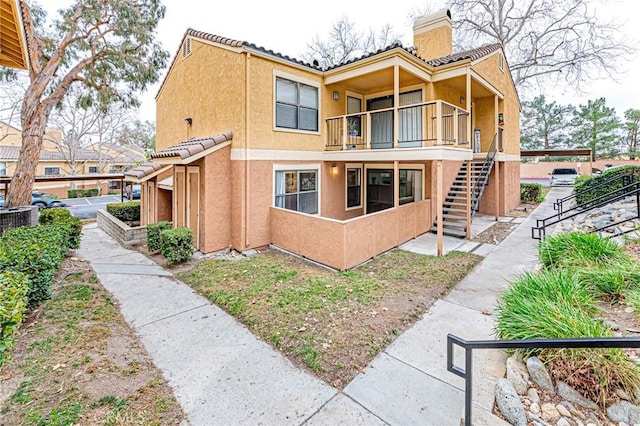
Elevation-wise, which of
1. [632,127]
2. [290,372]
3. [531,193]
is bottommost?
[290,372]

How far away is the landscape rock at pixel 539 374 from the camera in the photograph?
321cm

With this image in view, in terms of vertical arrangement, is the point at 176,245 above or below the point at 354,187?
below

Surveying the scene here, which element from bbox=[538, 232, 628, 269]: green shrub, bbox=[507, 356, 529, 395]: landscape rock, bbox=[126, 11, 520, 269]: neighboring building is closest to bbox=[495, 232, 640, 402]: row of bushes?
bbox=[538, 232, 628, 269]: green shrub

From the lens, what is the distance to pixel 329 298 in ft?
19.7

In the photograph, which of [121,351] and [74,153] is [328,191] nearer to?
[121,351]

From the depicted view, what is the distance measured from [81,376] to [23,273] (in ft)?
8.04

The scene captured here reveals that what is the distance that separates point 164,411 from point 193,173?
7545 millimetres

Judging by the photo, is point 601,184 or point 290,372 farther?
point 601,184

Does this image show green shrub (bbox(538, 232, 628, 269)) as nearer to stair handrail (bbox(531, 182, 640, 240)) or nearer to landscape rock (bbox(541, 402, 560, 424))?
stair handrail (bbox(531, 182, 640, 240))

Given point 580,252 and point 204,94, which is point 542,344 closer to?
point 580,252

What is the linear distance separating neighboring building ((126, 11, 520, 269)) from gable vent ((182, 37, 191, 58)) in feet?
0.36

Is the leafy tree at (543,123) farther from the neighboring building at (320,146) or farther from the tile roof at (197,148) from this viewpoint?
the tile roof at (197,148)

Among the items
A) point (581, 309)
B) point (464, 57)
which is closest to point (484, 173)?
point (464, 57)

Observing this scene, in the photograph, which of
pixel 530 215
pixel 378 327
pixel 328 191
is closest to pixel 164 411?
pixel 378 327
